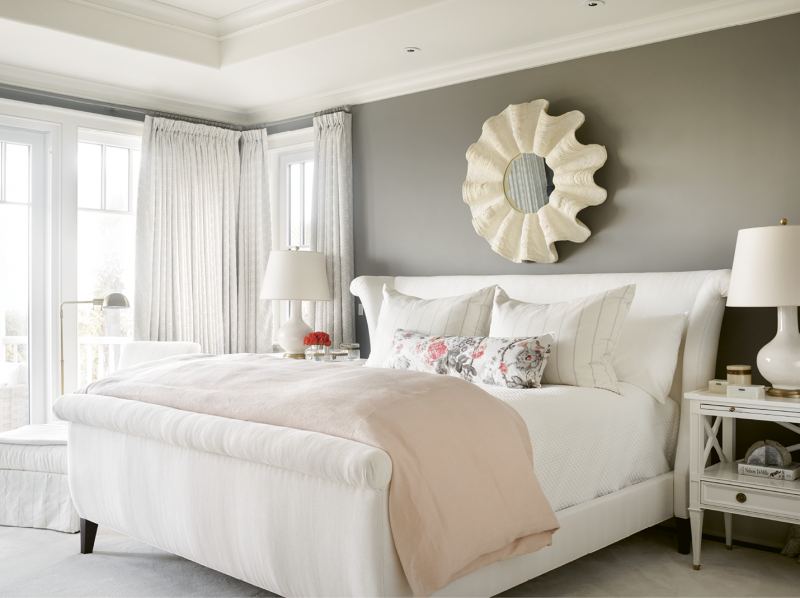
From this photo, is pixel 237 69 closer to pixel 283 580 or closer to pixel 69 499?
pixel 69 499

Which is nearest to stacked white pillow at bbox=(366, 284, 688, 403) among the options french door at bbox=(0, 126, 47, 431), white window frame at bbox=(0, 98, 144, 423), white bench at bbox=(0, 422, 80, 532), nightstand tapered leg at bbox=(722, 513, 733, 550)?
nightstand tapered leg at bbox=(722, 513, 733, 550)

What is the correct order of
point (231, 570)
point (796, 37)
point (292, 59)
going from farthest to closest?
point (292, 59)
point (796, 37)
point (231, 570)

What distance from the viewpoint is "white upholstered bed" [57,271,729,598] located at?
2.03 metres

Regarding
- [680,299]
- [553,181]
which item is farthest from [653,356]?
[553,181]

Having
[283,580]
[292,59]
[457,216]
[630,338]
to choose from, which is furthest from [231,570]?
[292,59]

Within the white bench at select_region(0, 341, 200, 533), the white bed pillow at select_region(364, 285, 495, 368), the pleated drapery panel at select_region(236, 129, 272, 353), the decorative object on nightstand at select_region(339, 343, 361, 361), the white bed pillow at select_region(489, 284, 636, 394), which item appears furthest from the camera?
the pleated drapery panel at select_region(236, 129, 272, 353)

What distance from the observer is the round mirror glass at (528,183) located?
3.94m

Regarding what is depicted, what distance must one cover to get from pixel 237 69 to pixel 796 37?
2.93 meters

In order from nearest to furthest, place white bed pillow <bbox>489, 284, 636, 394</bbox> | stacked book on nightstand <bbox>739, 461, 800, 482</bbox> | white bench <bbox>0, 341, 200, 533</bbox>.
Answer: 1. stacked book on nightstand <bbox>739, 461, 800, 482</bbox>
2. white bed pillow <bbox>489, 284, 636, 394</bbox>
3. white bench <bbox>0, 341, 200, 533</bbox>

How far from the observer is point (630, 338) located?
3.30 m

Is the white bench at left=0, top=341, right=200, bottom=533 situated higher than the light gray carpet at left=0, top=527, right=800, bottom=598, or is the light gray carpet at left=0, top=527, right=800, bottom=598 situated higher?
the white bench at left=0, top=341, right=200, bottom=533

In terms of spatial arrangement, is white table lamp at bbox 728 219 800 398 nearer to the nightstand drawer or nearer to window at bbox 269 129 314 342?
the nightstand drawer

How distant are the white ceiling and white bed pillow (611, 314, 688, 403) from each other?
1.40 m

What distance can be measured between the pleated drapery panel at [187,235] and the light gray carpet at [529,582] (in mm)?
1864
